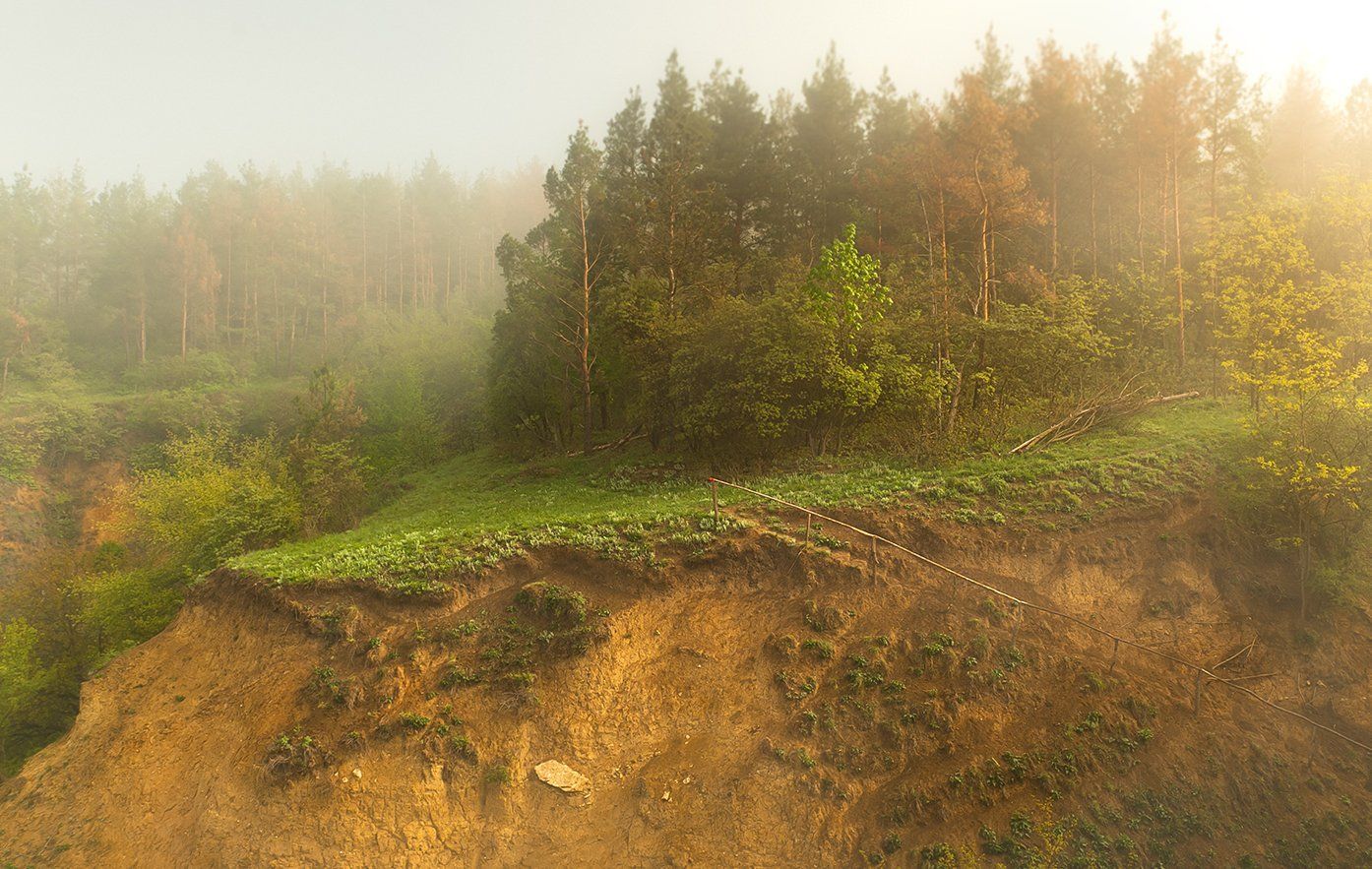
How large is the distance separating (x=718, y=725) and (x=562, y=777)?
3041 millimetres

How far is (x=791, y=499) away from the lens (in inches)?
640

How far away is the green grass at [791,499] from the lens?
14.7 metres

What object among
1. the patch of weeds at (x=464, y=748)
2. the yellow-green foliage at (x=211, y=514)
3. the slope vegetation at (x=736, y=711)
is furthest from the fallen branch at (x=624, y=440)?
the patch of weeds at (x=464, y=748)

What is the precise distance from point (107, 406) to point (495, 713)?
44.5 m

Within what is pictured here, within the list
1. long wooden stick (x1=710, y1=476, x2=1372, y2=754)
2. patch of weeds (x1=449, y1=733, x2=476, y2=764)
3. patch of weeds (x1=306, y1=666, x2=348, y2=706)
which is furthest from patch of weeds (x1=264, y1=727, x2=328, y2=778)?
long wooden stick (x1=710, y1=476, x2=1372, y2=754)

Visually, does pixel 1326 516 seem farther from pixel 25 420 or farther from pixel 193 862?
pixel 25 420

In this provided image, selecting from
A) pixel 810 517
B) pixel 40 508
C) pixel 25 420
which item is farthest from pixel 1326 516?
pixel 25 420

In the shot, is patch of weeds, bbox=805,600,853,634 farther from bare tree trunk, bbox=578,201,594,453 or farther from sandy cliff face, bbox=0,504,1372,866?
bare tree trunk, bbox=578,201,594,453

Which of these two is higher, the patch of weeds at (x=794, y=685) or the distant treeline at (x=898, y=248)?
the distant treeline at (x=898, y=248)

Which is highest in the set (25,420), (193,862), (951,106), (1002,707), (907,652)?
(951,106)

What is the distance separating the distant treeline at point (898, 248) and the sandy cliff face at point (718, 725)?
6.84 m

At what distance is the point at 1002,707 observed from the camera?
12328mm

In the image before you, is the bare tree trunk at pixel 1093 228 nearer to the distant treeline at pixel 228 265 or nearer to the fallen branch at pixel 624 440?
the fallen branch at pixel 624 440

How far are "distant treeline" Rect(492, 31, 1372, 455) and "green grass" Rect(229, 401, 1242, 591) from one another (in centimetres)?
234
